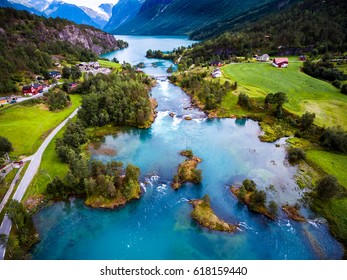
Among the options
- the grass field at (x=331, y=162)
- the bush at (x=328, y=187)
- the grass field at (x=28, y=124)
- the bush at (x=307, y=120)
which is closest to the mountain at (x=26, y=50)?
the grass field at (x=28, y=124)

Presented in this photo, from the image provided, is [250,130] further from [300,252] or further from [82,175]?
[82,175]

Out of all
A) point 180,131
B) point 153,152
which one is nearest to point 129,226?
point 153,152

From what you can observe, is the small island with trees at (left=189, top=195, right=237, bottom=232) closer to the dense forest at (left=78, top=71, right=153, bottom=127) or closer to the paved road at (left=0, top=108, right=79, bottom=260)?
the paved road at (left=0, top=108, right=79, bottom=260)

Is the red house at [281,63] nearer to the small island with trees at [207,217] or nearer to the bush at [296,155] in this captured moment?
the bush at [296,155]

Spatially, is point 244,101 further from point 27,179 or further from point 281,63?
point 27,179

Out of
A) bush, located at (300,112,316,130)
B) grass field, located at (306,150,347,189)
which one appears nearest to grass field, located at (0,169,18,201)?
grass field, located at (306,150,347,189)
